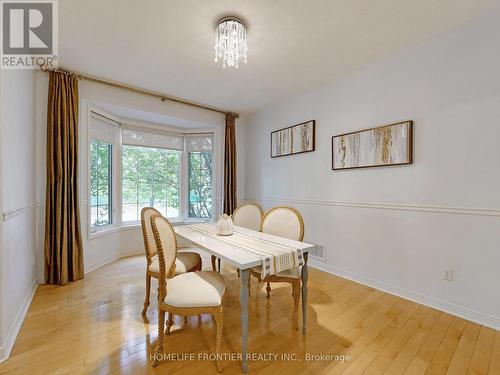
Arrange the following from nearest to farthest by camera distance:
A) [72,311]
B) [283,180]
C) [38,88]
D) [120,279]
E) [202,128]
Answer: [72,311] → [38,88] → [120,279] → [283,180] → [202,128]

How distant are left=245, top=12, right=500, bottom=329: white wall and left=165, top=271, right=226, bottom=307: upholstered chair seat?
6.08 ft

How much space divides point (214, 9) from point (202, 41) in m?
0.43

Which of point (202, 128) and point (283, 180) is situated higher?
point (202, 128)

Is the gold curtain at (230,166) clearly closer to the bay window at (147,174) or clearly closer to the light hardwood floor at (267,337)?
the bay window at (147,174)

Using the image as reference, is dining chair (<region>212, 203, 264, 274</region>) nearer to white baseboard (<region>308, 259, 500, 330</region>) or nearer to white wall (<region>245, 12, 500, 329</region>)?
white wall (<region>245, 12, 500, 329</region>)

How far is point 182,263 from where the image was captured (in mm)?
2074

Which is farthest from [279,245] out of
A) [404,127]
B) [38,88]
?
[38,88]

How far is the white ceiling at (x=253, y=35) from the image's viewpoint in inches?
69.5

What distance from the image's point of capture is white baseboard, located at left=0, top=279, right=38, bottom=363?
4.91 ft

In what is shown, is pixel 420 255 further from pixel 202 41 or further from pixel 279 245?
pixel 202 41

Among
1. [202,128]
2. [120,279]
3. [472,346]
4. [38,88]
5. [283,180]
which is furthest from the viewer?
[202,128]

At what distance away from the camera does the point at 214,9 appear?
5.87ft

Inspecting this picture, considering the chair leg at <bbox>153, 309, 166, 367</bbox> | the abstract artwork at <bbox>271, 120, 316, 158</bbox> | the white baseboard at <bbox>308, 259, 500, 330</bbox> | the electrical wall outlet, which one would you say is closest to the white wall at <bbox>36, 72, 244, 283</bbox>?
the abstract artwork at <bbox>271, 120, 316, 158</bbox>

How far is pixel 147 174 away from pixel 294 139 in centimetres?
259
